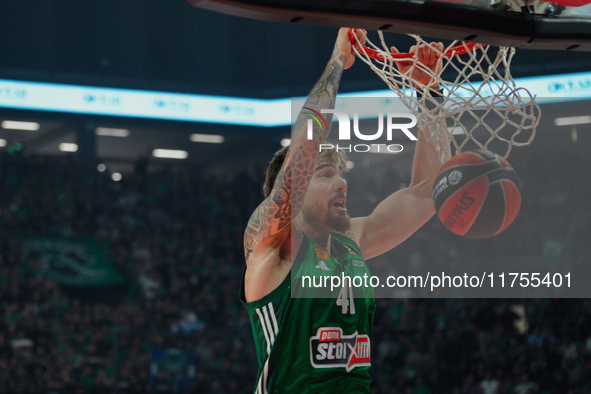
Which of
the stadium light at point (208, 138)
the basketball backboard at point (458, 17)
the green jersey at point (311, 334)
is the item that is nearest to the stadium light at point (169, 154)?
the stadium light at point (208, 138)

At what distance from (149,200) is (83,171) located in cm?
164

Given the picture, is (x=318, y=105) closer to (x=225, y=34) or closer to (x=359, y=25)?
(x=359, y=25)

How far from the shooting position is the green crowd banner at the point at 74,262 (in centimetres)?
1219

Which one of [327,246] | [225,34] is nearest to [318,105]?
[327,246]

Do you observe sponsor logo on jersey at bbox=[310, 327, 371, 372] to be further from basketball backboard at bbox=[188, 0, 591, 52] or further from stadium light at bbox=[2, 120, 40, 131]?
stadium light at bbox=[2, 120, 40, 131]

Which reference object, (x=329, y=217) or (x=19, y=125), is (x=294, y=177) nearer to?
(x=329, y=217)

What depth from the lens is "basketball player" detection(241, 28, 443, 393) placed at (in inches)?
96.8

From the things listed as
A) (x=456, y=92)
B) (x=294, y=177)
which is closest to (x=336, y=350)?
(x=294, y=177)

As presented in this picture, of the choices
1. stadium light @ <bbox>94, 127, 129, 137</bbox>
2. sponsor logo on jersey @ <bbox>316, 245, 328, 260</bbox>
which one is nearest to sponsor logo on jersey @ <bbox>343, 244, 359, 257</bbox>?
sponsor logo on jersey @ <bbox>316, 245, 328, 260</bbox>

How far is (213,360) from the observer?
1009 cm

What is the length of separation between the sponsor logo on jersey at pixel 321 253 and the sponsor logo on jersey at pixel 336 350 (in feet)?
1.04

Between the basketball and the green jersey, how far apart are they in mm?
531

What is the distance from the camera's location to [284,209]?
8.10 ft

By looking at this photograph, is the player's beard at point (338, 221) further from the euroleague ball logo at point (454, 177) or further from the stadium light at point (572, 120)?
the stadium light at point (572, 120)
